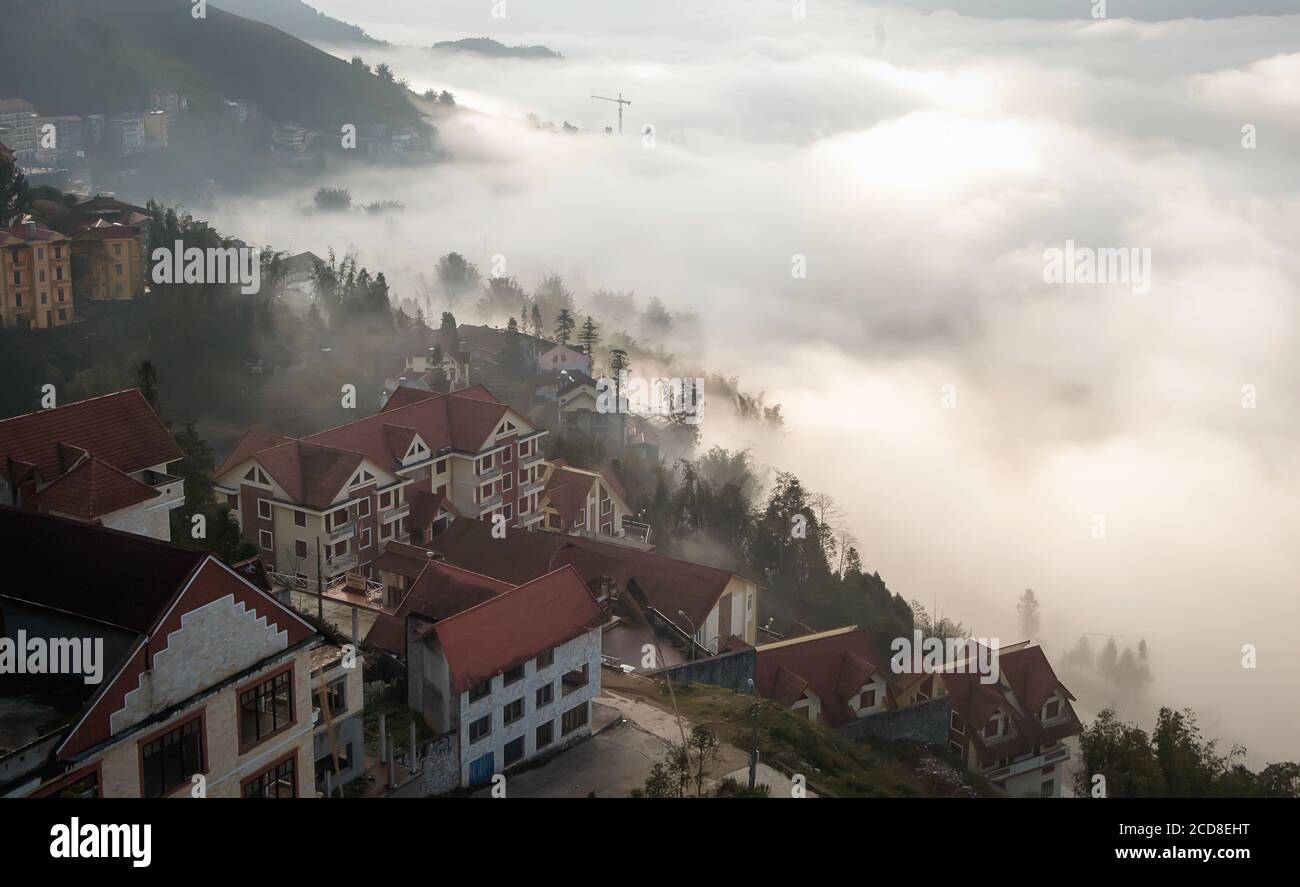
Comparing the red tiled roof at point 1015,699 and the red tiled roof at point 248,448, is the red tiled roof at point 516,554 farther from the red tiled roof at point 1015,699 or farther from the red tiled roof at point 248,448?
the red tiled roof at point 1015,699

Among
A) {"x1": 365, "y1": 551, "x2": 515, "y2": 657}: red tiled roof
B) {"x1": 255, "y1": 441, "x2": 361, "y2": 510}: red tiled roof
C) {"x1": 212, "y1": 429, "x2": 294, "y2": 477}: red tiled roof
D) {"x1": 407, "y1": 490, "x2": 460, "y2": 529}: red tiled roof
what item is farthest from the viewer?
{"x1": 407, "y1": 490, "x2": 460, "y2": 529}: red tiled roof

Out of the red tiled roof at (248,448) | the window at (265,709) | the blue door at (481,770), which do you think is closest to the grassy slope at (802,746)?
the blue door at (481,770)

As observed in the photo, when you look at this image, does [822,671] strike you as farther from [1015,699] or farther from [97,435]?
[97,435]

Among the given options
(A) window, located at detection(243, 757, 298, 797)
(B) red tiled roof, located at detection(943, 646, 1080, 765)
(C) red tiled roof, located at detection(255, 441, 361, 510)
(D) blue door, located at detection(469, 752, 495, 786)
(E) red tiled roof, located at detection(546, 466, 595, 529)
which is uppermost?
(C) red tiled roof, located at detection(255, 441, 361, 510)

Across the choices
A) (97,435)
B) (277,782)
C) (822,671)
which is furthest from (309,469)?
(277,782)

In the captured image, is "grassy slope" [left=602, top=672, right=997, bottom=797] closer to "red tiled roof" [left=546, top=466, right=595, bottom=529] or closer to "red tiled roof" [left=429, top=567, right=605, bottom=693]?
"red tiled roof" [left=429, top=567, right=605, bottom=693]

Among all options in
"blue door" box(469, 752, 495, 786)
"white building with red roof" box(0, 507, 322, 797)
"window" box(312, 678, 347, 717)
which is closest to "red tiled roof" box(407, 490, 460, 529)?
"blue door" box(469, 752, 495, 786)
